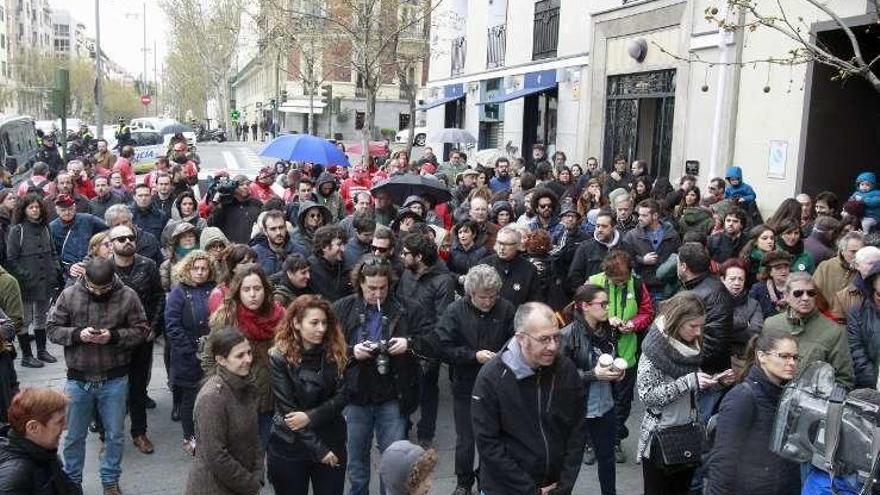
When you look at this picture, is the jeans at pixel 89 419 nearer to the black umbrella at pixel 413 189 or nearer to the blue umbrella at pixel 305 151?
the black umbrella at pixel 413 189

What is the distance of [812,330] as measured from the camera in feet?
17.0

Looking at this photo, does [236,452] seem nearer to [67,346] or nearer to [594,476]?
[67,346]

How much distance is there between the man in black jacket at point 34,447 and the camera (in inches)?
142

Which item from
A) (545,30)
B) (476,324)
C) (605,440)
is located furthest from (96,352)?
(545,30)

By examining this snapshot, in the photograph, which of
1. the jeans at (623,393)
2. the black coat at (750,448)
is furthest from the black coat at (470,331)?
the black coat at (750,448)

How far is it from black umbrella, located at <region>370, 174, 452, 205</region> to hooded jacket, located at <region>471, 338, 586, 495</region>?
552 cm

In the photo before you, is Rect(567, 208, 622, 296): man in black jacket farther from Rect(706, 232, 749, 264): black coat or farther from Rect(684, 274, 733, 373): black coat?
Rect(684, 274, 733, 373): black coat

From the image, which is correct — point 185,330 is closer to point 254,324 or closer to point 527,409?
point 254,324

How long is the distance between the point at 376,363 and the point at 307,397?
2.48ft

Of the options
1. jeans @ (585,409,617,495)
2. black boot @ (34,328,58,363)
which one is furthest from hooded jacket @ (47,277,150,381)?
black boot @ (34,328,58,363)

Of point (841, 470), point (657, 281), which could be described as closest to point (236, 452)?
point (841, 470)

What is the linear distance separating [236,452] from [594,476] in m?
3.09

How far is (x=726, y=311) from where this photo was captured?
19.1 feet

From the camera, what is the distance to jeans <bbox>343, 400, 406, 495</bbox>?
5406mm
